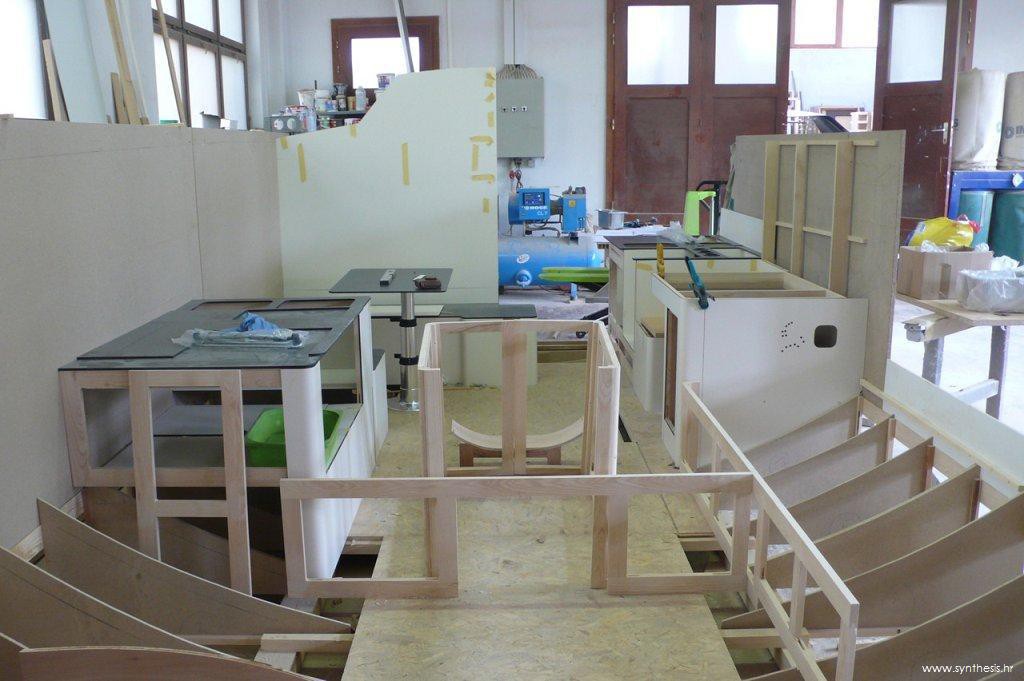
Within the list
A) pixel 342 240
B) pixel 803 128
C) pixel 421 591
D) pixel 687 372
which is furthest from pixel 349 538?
pixel 803 128

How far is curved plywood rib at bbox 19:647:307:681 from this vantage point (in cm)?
190

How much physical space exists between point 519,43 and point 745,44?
242 cm

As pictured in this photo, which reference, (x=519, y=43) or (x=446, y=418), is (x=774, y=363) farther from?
(x=519, y=43)

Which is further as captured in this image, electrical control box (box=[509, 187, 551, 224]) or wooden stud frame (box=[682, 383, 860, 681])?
electrical control box (box=[509, 187, 551, 224])

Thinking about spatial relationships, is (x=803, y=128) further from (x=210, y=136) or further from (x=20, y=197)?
(x=20, y=197)

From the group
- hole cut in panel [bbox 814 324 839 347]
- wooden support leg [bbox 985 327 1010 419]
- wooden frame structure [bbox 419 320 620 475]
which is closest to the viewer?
wooden frame structure [bbox 419 320 620 475]

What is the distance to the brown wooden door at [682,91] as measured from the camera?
9688 mm

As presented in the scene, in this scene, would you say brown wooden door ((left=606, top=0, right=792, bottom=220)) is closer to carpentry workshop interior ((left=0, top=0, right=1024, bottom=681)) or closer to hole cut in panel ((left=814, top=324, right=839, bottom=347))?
carpentry workshop interior ((left=0, top=0, right=1024, bottom=681))

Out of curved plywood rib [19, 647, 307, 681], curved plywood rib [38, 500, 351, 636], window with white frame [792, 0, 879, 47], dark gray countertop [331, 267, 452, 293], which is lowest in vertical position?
curved plywood rib [38, 500, 351, 636]

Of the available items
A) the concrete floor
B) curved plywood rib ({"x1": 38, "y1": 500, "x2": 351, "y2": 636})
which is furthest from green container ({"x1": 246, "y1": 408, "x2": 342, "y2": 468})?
the concrete floor

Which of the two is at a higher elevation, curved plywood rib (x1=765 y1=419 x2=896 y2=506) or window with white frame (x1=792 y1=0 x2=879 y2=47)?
window with white frame (x1=792 y1=0 x2=879 y2=47)

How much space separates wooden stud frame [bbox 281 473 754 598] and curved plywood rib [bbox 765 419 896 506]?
68 cm

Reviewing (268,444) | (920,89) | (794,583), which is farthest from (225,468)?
(920,89)

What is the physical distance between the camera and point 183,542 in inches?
119
